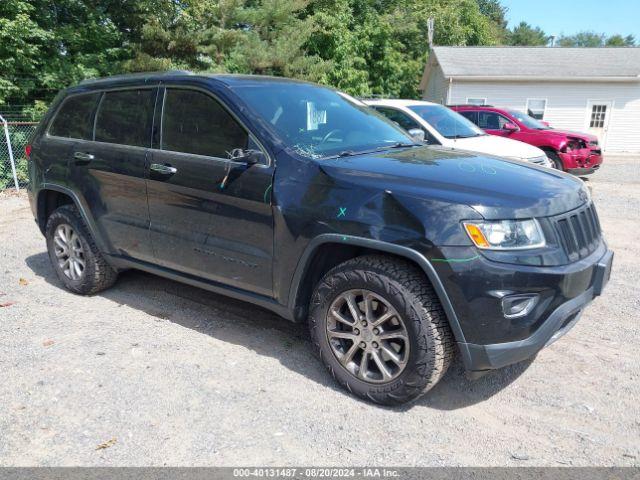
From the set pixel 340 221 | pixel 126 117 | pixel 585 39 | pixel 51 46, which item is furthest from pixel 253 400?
pixel 585 39

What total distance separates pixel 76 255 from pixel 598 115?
2416cm

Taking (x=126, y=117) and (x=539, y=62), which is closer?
(x=126, y=117)

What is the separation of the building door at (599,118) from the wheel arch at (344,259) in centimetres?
2391

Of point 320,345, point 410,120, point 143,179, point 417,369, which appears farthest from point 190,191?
point 410,120

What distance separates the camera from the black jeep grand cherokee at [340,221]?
297 cm

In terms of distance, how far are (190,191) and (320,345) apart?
1437 mm

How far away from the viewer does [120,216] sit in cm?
459

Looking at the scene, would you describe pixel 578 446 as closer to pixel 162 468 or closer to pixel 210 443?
pixel 210 443

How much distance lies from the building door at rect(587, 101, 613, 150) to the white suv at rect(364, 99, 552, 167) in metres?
16.7

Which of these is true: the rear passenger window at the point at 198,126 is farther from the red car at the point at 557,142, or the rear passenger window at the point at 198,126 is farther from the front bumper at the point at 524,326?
the red car at the point at 557,142

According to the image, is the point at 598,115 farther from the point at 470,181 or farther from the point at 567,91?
the point at 470,181

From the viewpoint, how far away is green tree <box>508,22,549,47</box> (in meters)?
85.2

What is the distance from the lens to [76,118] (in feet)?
16.5

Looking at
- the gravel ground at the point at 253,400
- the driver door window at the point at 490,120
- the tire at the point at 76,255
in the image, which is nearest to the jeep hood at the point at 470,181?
the gravel ground at the point at 253,400
